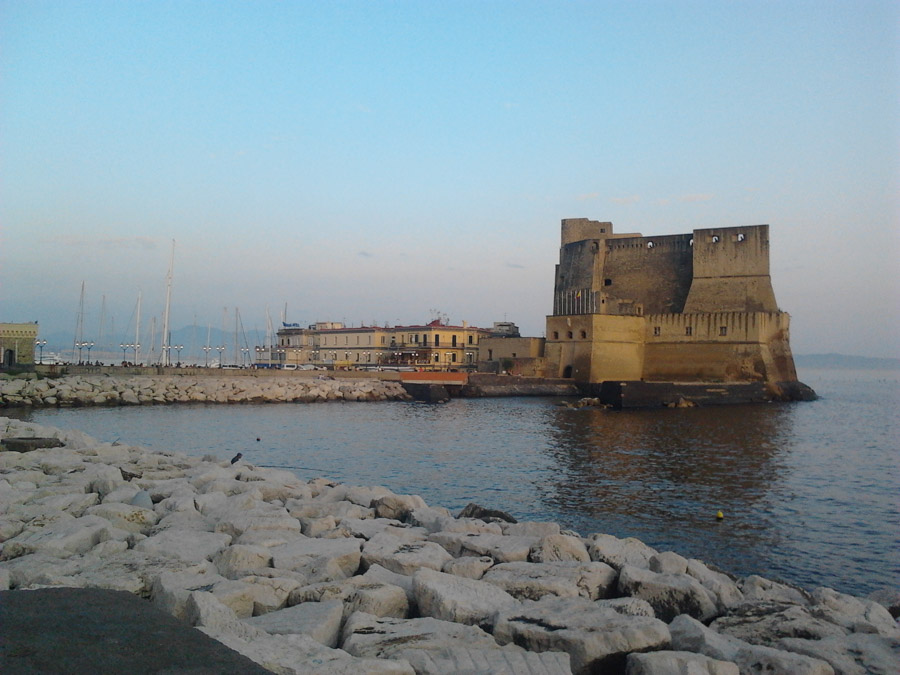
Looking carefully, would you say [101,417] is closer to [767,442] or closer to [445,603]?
[767,442]


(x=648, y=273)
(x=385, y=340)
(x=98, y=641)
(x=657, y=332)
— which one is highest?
(x=648, y=273)

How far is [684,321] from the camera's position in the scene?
1330 inches

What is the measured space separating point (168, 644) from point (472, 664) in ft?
4.29

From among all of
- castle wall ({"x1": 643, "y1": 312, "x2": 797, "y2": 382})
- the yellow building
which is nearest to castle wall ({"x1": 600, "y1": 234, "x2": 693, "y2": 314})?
castle wall ({"x1": 643, "y1": 312, "x2": 797, "y2": 382})

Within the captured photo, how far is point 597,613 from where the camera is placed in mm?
3686

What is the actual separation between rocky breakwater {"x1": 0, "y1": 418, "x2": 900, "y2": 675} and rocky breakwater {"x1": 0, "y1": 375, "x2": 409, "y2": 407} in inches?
761

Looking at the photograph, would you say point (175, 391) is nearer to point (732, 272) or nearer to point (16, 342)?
point (16, 342)

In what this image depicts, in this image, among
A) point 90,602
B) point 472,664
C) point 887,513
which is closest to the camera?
point 90,602

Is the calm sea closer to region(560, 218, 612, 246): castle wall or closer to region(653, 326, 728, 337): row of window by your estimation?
region(653, 326, 728, 337): row of window

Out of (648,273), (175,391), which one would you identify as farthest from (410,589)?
(648,273)

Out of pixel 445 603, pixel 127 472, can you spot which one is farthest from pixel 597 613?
pixel 127 472

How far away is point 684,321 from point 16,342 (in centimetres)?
3076

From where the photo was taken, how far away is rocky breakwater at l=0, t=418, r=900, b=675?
126 inches

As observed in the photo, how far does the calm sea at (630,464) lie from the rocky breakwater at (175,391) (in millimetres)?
1859
